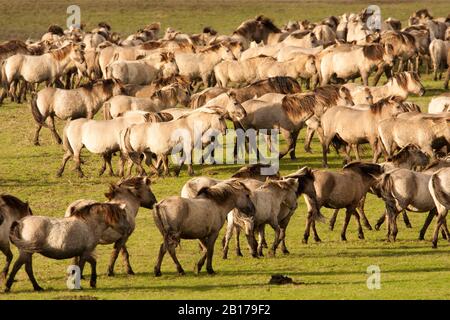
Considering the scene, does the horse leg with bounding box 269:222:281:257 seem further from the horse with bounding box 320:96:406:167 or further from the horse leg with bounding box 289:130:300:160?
the horse leg with bounding box 289:130:300:160

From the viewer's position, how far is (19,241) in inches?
575

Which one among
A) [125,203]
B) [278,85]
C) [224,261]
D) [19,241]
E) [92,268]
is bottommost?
[224,261]

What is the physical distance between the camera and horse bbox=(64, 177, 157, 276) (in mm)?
16047

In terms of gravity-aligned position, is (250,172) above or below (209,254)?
above

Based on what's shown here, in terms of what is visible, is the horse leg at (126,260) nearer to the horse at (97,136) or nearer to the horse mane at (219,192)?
the horse mane at (219,192)

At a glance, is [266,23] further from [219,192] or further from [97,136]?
[219,192]

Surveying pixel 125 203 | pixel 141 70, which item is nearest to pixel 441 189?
pixel 125 203

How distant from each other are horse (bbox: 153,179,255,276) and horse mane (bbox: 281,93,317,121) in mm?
8112

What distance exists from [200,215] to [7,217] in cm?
250

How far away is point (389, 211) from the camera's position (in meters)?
18.4

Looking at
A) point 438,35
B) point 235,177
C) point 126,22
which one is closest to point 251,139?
point 235,177

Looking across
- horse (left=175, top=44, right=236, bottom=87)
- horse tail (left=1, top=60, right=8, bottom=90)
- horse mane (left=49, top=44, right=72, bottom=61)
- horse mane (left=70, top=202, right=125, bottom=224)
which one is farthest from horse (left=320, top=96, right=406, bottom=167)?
horse tail (left=1, top=60, right=8, bottom=90)

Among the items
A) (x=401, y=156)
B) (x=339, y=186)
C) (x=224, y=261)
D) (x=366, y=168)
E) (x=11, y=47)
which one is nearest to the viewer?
(x=224, y=261)

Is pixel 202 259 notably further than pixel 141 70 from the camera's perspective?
No
